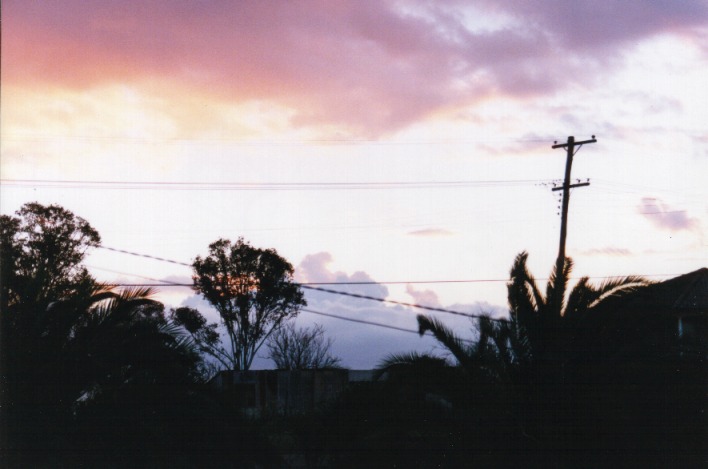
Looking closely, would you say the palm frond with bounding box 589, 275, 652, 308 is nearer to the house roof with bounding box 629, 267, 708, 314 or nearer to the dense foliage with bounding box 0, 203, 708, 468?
the dense foliage with bounding box 0, 203, 708, 468

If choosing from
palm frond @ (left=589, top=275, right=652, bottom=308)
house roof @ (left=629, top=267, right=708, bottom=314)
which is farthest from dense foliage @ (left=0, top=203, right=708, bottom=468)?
house roof @ (left=629, top=267, right=708, bottom=314)

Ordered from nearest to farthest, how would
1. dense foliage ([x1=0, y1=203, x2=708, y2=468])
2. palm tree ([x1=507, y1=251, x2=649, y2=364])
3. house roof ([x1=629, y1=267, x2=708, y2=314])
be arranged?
dense foliage ([x1=0, y1=203, x2=708, y2=468]), palm tree ([x1=507, y1=251, x2=649, y2=364]), house roof ([x1=629, y1=267, x2=708, y2=314])

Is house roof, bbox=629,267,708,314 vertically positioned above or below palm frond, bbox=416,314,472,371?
above

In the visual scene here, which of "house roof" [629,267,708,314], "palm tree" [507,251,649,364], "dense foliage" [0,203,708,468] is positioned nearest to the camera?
"dense foliage" [0,203,708,468]

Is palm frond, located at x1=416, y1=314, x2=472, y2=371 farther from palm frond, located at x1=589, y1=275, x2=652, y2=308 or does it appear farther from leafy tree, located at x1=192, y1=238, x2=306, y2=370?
leafy tree, located at x1=192, y1=238, x2=306, y2=370

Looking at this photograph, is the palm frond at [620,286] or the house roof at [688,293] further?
the house roof at [688,293]

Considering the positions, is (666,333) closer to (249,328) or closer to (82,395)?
(82,395)

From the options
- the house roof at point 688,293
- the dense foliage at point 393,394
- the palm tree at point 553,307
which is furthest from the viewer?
the house roof at point 688,293

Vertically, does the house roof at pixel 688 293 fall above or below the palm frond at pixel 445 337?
above

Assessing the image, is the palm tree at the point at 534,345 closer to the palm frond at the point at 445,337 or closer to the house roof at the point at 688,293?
the palm frond at the point at 445,337

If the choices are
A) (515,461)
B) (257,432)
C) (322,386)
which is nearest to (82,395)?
(257,432)

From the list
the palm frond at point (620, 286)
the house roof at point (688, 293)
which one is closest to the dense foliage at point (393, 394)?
the palm frond at point (620, 286)

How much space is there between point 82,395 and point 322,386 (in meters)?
19.8

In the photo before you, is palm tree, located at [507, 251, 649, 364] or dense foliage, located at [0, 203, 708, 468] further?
palm tree, located at [507, 251, 649, 364]
